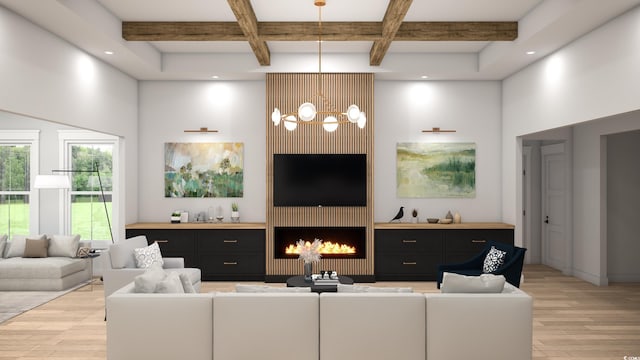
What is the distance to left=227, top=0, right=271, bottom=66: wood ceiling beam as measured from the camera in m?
4.32

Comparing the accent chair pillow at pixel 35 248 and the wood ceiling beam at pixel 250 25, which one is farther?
the accent chair pillow at pixel 35 248

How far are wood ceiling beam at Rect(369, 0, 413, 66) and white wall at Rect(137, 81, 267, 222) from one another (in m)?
1.96

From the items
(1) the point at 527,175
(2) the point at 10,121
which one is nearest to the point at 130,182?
(2) the point at 10,121

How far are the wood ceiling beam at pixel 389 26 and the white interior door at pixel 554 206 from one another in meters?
3.76

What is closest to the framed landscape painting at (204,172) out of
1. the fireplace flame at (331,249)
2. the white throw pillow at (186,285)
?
the fireplace flame at (331,249)

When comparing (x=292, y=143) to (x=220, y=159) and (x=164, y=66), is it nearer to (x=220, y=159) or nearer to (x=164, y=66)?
(x=220, y=159)

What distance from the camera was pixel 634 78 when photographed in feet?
13.5

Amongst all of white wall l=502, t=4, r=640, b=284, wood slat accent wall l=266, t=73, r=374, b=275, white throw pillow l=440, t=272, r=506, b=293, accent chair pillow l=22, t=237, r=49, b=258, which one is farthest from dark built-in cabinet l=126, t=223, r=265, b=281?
white wall l=502, t=4, r=640, b=284

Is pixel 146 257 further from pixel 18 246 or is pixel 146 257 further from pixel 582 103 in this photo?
pixel 582 103

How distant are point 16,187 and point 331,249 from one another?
544 cm

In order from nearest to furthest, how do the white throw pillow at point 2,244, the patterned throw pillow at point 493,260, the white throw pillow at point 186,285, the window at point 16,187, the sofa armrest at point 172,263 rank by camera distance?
Answer: the white throw pillow at point 186,285
the patterned throw pillow at point 493,260
the sofa armrest at point 172,263
the white throw pillow at point 2,244
the window at point 16,187

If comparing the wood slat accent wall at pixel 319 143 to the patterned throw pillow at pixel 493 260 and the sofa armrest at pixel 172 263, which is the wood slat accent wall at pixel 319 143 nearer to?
the sofa armrest at pixel 172 263

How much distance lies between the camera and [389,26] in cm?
493

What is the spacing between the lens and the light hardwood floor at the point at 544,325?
156 inches
